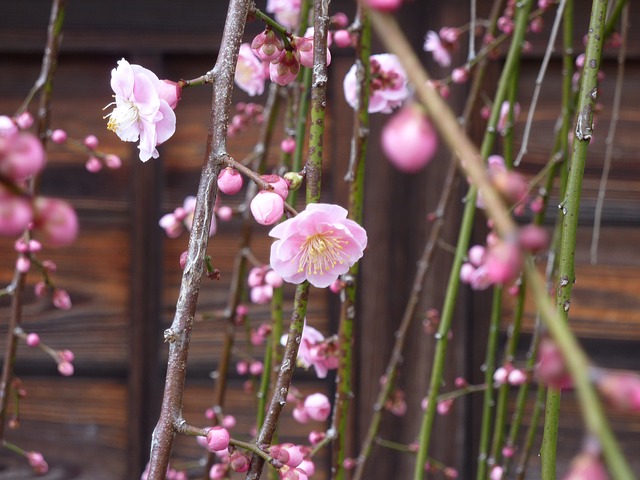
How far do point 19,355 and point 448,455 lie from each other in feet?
3.09

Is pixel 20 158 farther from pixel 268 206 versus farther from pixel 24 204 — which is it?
pixel 268 206

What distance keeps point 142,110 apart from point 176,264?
106 cm

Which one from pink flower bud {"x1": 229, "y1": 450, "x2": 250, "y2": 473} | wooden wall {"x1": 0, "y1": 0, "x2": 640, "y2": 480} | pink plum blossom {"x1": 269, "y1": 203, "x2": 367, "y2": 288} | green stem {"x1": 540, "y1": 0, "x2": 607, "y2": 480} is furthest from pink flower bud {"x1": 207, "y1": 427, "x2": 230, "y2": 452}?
wooden wall {"x1": 0, "y1": 0, "x2": 640, "y2": 480}

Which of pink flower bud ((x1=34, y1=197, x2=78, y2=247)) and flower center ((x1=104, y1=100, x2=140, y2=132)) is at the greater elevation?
flower center ((x1=104, y1=100, x2=140, y2=132))

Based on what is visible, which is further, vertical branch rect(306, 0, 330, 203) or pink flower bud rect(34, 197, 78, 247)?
vertical branch rect(306, 0, 330, 203)

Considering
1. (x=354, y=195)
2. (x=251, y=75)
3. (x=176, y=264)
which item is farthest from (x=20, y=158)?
(x=176, y=264)

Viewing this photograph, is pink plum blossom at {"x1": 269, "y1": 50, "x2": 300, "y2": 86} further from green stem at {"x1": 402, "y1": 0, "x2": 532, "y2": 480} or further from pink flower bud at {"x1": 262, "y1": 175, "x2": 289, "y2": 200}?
green stem at {"x1": 402, "y1": 0, "x2": 532, "y2": 480}

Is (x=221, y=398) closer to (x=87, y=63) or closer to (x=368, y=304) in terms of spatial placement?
(x=368, y=304)

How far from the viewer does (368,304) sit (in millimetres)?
1672

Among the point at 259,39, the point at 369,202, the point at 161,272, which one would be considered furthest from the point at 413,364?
the point at 259,39

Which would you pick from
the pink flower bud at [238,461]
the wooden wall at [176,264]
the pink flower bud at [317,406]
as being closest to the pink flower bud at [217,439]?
the pink flower bud at [238,461]

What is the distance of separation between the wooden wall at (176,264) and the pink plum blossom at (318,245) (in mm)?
915

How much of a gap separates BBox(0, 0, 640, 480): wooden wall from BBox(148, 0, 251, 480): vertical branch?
1106 mm

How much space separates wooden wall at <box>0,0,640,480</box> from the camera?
64.7 inches
